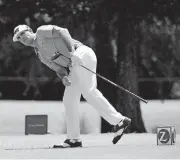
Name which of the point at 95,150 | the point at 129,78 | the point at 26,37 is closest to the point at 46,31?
the point at 26,37

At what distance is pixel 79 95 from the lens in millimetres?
9938

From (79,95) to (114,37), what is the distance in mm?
4706

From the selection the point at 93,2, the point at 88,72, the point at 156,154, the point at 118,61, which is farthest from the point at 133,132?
the point at 156,154

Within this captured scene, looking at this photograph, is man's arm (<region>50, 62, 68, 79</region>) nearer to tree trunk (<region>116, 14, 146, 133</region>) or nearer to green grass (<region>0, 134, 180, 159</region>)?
green grass (<region>0, 134, 180, 159</region>)

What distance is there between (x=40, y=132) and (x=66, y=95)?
12.0 feet

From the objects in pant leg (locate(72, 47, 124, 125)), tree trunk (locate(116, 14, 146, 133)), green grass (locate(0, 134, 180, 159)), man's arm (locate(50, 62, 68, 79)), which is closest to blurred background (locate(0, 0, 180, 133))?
tree trunk (locate(116, 14, 146, 133))

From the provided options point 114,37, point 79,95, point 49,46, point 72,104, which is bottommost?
point 72,104

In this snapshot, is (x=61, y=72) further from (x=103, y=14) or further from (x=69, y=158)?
(x=103, y=14)

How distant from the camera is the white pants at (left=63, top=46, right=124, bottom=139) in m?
9.86

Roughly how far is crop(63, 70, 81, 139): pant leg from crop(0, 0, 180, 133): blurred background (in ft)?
13.8

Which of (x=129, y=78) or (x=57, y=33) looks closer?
(x=57, y=33)

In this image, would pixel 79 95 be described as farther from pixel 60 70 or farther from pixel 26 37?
pixel 26 37

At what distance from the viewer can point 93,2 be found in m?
14.0

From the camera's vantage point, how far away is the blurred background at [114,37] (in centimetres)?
1406
